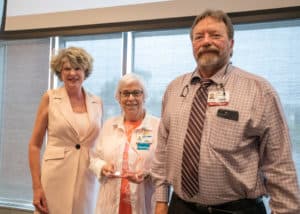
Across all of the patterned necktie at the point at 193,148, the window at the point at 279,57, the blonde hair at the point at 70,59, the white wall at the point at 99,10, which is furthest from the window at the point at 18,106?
the patterned necktie at the point at 193,148

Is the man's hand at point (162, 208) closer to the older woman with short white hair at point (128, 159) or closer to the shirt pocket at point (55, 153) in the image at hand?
the older woman with short white hair at point (128, 159)

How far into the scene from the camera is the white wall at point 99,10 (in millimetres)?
2305

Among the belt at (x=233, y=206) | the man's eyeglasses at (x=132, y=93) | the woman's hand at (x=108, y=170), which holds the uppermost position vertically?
the man's eyeglasses at (x=132, y=93)

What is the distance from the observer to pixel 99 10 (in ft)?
8.91

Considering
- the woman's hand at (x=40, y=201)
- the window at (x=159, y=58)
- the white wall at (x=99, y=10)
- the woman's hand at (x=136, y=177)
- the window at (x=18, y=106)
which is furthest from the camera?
the window at (x=18, y=106)

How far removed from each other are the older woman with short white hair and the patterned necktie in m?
0.47

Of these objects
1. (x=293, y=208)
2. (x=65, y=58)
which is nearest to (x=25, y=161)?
(x=65, y=58)

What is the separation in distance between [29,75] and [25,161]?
0.83 m

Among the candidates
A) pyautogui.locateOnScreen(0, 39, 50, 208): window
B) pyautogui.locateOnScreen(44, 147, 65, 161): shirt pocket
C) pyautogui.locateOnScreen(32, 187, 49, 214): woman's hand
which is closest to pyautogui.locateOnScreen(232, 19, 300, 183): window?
pyautogui.locateOnScreen(44, 147, 65, 161): shirt pocket

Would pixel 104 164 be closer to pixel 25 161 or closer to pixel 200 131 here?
pixel 200 131

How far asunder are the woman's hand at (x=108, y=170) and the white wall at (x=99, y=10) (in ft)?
3.96

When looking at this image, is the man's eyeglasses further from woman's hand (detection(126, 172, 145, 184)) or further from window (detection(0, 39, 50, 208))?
window (detection(0, 39, 50, 208))

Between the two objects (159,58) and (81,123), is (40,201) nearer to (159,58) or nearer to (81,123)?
(81,123)

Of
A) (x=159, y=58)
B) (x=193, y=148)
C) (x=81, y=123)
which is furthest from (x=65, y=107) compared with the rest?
(x=193, y=148)
